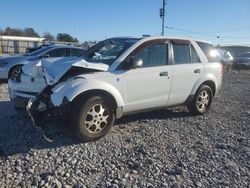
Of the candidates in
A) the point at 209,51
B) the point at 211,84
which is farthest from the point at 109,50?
the point at 211,84

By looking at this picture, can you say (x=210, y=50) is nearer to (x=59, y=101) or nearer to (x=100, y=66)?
(x=100, y=66)

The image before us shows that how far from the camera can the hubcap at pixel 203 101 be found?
675cm

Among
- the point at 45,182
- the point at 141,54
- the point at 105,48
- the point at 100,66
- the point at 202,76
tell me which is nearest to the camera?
the point at 45,182

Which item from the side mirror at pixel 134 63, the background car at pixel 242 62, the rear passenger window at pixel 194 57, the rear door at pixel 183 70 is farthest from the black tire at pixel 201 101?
the background car at pixel 242 62

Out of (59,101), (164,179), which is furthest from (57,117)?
(164,179)

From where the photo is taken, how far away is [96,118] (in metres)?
4.93

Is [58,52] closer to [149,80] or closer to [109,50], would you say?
[109,50]

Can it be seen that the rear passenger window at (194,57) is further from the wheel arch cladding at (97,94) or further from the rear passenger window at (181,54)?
the wheel arch cladding at (97,94)

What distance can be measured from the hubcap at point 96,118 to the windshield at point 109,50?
2.80 feet

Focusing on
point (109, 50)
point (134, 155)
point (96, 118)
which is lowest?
point (134, 155)

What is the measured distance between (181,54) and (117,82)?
1845 mm

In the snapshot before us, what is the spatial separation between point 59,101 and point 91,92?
0.52 meters

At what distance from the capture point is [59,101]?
15.2 feet

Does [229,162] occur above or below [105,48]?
below
